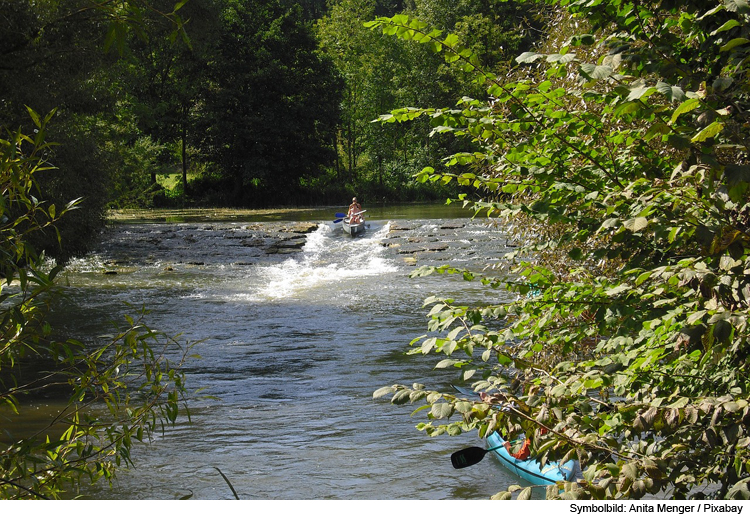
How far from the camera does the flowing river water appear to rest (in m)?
6.14

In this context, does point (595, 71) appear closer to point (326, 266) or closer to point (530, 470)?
point (530, 470)

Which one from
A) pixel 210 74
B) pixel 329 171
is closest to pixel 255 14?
pixel 210 74

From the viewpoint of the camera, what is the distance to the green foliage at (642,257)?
6.37 ft

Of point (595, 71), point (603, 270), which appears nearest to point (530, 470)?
point (603, 270)

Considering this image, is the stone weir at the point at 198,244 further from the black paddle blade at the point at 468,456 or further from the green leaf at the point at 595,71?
the green leaf at the point at 595,71

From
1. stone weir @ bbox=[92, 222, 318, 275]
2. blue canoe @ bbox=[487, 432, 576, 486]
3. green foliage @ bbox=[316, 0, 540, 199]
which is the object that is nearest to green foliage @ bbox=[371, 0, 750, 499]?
blue canoe @ bbox=[487, 432, 576, 486]

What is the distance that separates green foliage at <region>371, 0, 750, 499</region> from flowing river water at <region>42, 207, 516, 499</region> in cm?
159

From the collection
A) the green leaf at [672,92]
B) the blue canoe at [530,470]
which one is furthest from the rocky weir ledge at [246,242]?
the green leaf at [672,92]

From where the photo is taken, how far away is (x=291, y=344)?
10.9m

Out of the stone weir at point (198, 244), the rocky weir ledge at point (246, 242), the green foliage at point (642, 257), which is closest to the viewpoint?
the green foliage at point (642, 257)

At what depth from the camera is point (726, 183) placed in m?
1.81

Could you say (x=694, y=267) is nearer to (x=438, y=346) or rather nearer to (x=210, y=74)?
(x=438, y=346)

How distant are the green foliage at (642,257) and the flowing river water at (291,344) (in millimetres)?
1586

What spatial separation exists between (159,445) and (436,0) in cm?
4456
